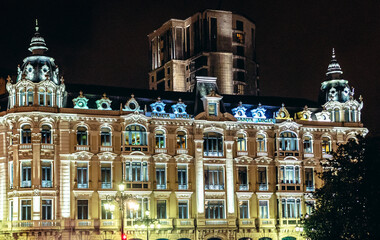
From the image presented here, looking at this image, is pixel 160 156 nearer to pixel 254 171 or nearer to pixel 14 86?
pixel 254 171

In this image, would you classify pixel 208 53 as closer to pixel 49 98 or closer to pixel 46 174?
pixel 49 98

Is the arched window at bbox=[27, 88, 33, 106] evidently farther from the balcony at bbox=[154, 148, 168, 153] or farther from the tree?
the tree

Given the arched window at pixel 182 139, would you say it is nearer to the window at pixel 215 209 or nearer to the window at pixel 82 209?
the window at pixel 215 209

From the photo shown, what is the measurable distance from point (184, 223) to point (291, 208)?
13976 mm

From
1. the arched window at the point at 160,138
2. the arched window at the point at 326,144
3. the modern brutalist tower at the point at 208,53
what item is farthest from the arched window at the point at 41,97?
the modern brutalist tower at the point at 208,53

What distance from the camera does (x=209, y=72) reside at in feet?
471

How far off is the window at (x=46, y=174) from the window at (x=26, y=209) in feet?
8.11

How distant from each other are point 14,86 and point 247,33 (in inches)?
2681

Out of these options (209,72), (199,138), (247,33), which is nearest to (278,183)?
(199,138)

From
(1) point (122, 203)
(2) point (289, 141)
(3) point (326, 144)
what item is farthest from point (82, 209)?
(3) point (326, 144)

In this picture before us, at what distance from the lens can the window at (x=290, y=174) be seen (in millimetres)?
101250

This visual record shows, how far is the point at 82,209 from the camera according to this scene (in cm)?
9125

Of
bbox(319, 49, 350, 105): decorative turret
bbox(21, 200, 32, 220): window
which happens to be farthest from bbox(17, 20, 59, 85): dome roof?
bbox(319, 49, 350, 105): decorative turret

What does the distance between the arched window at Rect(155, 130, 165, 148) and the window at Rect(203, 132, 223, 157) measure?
16.8 feet
